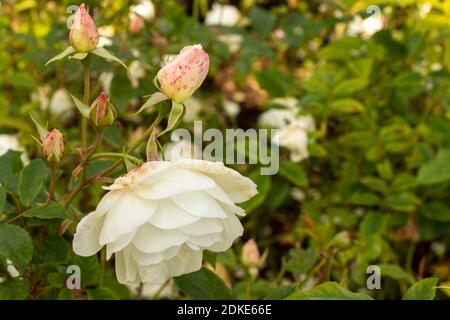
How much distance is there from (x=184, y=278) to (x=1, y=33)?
75 centimetres

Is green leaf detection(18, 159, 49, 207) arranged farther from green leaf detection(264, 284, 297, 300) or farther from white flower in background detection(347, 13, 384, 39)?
white flower in background detection(347, 13, 384, 39)

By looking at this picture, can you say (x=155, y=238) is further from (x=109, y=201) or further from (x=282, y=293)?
(x=282, y=293)

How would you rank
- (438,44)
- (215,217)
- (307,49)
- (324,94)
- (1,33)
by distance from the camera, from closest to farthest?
(215,217) → (324,94) → (1,33) → (438,44) → (307,49)

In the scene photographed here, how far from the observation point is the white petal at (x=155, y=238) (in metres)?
0.70

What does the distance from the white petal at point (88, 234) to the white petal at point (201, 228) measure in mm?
77

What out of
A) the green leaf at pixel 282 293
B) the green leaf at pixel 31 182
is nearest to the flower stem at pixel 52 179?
the green leaf at pixel 31 182

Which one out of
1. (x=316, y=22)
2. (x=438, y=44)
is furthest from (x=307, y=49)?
(x=438, y=44)

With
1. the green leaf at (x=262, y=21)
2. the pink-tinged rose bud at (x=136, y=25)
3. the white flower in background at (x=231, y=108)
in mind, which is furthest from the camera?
the white flower in background at (x=231, y=108)

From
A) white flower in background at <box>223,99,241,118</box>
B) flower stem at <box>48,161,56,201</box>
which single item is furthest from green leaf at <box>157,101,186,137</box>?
white flower in background at <box>223,99,241,118</box>

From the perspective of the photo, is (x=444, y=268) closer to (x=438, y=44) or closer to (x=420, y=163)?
(x=420, y=163)

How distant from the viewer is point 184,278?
2.86 feet

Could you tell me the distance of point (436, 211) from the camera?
134cm

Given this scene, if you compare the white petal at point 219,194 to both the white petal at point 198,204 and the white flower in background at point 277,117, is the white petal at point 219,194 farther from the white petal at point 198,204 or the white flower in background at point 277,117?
the white flower in background at point 277,117
